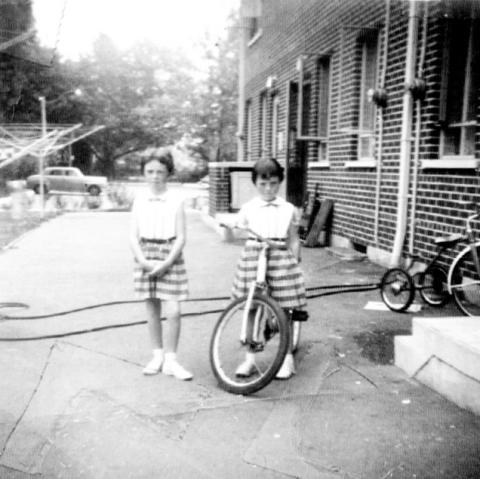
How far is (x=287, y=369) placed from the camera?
4.92 m

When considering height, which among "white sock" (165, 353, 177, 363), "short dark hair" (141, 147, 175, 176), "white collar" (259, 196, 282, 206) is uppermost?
"short dark hair" (141, 147, 175, 176)

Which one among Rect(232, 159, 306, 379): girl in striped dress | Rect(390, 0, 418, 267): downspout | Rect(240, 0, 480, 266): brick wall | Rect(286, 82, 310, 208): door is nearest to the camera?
Rect(232, 159, 306, 379): girl in striped dress

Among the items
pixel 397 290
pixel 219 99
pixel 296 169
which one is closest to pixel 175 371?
pixel 397 290

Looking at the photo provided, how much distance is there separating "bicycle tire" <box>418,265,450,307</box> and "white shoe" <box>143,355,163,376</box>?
121 inches

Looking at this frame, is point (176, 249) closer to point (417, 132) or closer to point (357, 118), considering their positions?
point (417, 132)

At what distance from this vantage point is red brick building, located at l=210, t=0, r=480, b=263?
26.2 feet

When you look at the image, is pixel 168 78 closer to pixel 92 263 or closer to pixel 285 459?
pixel 92 263

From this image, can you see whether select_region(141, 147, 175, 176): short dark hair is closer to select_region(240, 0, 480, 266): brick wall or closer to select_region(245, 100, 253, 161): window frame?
select_region(240, 0, 480, 266): brick wall

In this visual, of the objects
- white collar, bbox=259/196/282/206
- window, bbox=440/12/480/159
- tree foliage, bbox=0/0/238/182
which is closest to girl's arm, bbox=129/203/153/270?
white collar, bbox=259/196/282/206

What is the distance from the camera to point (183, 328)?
644 centimetres

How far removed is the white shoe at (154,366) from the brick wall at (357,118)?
392cm

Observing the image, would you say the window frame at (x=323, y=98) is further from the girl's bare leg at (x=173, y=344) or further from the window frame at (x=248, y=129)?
the girl's bare leg at (x=173, y=344)

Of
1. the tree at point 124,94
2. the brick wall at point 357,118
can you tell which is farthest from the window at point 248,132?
the tree at point 124,94

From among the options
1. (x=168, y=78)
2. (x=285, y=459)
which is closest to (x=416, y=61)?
(x=285, y=459)
